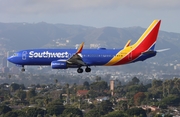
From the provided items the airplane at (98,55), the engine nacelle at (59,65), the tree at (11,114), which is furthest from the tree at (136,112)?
the engine nacelle at (59,65)

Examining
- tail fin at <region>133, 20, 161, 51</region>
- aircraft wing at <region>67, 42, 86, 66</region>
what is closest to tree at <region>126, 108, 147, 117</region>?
tail fin at <region>133, 20, 161, 51</region>

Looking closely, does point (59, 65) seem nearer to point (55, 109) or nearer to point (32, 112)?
point (32, 112)

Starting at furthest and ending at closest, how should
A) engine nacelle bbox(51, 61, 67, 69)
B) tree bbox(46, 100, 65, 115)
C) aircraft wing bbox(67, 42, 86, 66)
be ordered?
tree bbox(46, 100, 65, 115) → engine nacelle bbox(51, 61, 67, 69) → aircraft wing bbox(67, 42, 86, 66)

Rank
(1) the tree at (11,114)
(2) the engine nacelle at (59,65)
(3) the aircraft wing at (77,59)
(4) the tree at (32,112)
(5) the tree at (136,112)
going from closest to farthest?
1. (3) the aircraft wing at (77,59)
2. (2) the engine nacelle at (59,65)
3. (1) the tree at (11,114)
4. (4) the tree at (32,112)
5. (5) the tree at (136,112)

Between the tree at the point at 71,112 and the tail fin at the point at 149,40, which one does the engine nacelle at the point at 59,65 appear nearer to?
the tail fin at the point at 149,40

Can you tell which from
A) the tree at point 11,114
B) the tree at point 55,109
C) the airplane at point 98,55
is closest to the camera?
the airplane at point 98,55

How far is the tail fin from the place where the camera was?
309 ft

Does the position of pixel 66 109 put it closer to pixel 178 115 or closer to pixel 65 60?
pixel 178 115

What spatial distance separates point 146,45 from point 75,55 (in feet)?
42.9

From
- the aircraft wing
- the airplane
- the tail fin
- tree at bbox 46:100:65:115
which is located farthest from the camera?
tree at bbox 46:100:65:115

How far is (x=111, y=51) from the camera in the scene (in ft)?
306

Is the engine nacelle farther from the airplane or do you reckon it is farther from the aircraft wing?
the aircraft wing

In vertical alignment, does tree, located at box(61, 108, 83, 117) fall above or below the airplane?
below

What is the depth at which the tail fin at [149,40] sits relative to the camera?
94125 millimetres
